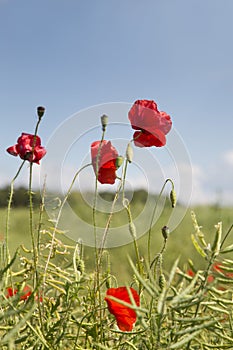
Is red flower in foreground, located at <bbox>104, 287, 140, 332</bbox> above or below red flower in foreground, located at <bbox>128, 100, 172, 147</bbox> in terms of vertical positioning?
below

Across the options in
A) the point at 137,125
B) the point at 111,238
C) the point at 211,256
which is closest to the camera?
the point at 211,256

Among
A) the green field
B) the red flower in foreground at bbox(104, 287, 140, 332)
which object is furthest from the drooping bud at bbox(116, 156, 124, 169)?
the green field

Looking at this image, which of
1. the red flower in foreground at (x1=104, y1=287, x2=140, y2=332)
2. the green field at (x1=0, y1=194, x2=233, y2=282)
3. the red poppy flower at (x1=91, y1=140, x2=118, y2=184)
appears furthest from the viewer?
the green field at (x1=0, y1=194, x2=233, y2=282)

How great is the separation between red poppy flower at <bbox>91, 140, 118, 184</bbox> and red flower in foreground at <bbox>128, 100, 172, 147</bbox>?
0.04 metres

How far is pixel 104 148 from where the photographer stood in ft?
2.32

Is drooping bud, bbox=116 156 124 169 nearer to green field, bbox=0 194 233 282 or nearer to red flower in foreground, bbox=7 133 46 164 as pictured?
red flower in foreground, bbox=7 133 46 164

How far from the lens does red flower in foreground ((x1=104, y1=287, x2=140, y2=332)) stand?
0.60m

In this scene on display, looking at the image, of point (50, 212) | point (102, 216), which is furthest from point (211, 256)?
point (102, 216)

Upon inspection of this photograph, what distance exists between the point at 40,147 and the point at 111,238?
304 mm

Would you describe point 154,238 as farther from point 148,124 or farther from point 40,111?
point 40,111

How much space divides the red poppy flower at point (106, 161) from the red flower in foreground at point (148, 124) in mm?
44

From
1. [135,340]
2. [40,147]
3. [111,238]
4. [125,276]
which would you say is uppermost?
[40,147]

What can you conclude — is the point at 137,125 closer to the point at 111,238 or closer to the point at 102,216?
the point at 111,238

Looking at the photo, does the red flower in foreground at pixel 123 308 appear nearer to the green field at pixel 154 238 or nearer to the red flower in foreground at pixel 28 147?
the red flower in foreground at pixel 28 147
